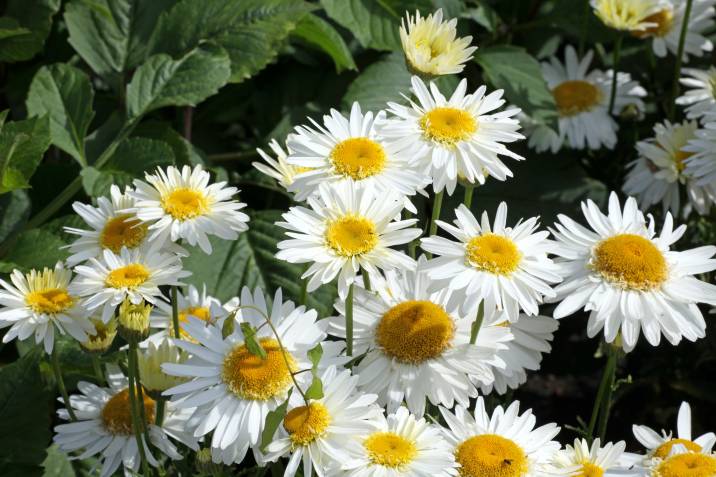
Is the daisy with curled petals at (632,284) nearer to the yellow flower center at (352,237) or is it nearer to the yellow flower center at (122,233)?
the yellow flower center at (352,237)

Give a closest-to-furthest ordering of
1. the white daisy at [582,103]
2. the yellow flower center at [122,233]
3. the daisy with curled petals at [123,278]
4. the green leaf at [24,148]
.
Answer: the daisy with curled petals at [123,278]
the yellow flower center at [122,233]
the green leaf at [24,148]
the white daisy at [582,103]

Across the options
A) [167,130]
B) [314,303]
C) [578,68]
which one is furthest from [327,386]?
[578,68]

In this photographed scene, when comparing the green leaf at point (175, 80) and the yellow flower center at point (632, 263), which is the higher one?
the green leaf at point (175, 80)

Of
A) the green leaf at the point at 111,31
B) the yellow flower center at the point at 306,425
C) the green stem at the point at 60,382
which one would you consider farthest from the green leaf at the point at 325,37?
the yellow flower center at the point at 306,425

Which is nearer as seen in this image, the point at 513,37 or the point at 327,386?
the point at 327,386

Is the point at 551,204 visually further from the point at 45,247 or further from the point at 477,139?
the point at 45,247
